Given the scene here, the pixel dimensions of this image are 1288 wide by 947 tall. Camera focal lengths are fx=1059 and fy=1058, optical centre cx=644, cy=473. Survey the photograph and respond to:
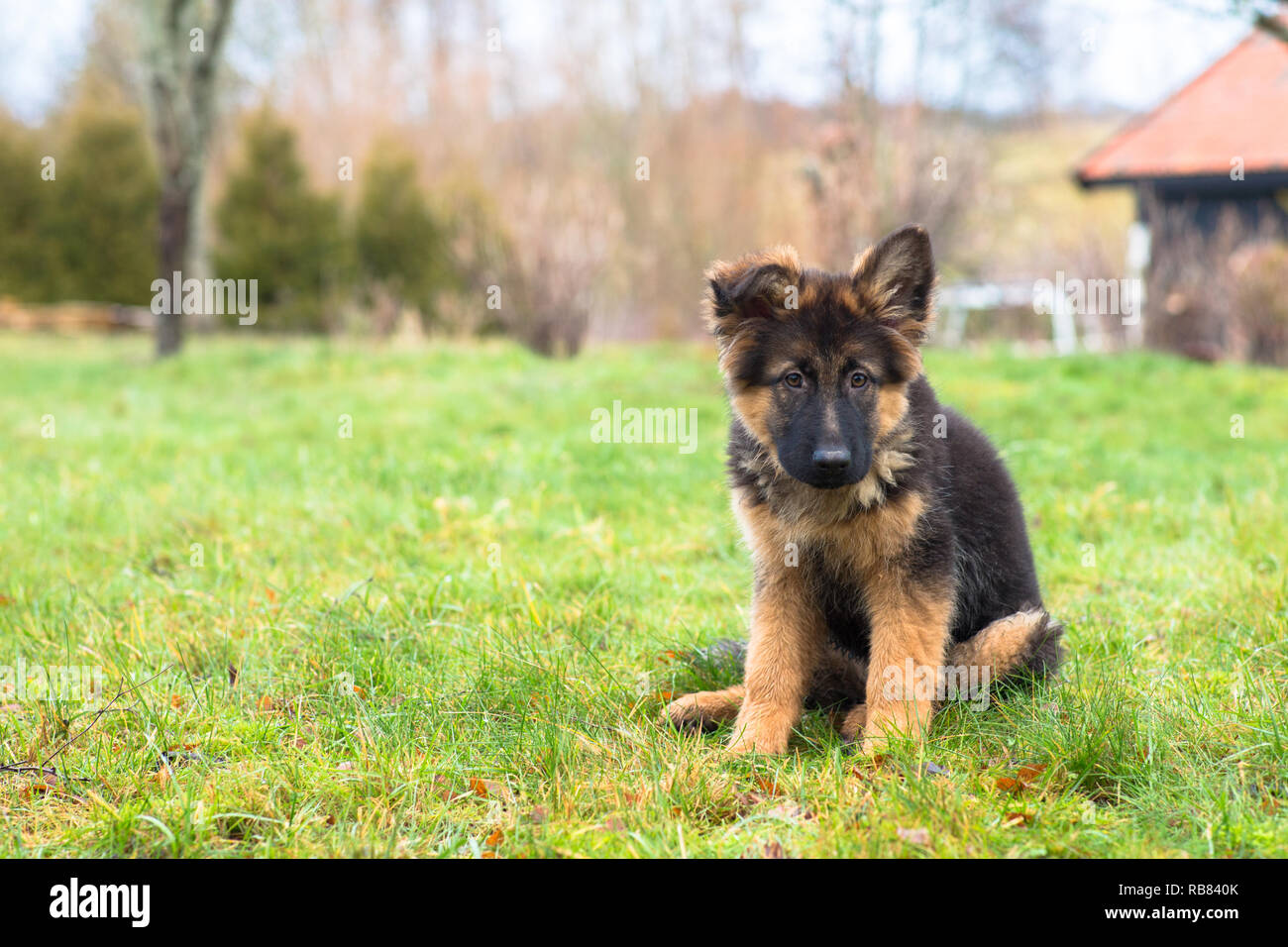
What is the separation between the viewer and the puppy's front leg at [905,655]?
11.3 feet

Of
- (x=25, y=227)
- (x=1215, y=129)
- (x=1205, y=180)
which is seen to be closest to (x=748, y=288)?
(x=1205, y=180)

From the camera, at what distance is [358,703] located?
12.1 ft

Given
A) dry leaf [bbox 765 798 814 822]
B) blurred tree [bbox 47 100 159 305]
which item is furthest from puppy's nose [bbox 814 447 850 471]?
blurred tree [bbox 47 100 159 305]

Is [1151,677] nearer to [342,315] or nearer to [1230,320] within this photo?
[1230,320]

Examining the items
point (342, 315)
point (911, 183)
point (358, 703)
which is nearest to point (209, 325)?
point (342, 315)

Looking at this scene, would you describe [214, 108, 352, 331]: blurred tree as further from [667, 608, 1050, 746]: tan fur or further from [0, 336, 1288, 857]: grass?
[667, 608, 1050, 746]: tan fur

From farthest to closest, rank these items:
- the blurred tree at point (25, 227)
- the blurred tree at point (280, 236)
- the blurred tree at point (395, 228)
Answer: the blurred tree at point (25, 227)
the blurred tree at point (395, 228)
the blurred tree at point (280, 236)

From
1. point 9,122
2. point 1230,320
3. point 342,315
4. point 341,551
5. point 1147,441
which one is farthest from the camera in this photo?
point 9,122

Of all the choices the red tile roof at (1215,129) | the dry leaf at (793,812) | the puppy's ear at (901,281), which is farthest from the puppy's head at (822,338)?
the red tile roof at (1215,129)

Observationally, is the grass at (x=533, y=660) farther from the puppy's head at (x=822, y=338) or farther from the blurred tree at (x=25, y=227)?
the blurred tree at (x=25, y=227)

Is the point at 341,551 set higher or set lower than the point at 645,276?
lower

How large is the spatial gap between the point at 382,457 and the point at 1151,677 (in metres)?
5.83

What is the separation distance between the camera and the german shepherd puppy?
3.50 m

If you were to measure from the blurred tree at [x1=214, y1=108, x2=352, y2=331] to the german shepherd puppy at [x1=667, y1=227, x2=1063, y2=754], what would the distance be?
19.5 metres
